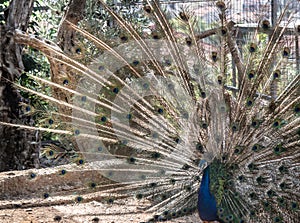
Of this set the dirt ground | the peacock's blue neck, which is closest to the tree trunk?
the dirt ground

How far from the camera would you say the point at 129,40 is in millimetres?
4102

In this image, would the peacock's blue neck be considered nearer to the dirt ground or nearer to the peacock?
the peacock

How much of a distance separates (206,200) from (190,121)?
54 centimetres

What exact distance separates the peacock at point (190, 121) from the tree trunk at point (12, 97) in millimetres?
1591

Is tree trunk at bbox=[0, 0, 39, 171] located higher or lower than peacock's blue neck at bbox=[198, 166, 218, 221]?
higher

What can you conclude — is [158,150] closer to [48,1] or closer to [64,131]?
[64,131]

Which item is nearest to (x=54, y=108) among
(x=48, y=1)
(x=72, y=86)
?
(x=72, y=86)

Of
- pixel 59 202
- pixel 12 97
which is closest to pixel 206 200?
pixel 59 202

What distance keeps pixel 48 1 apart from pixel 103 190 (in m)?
3.93

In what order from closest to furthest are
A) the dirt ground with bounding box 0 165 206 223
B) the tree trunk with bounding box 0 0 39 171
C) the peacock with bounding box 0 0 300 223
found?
1. the peacock with bounding box 0 0 300 223
2. the dirt ground with bounding box 0 165 206 223
3. the tree trunk with bounding box 0 0 39 171

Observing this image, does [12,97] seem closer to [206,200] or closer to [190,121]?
[190,121]

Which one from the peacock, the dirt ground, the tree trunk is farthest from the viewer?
the tree trunk

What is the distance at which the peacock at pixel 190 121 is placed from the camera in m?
3.91

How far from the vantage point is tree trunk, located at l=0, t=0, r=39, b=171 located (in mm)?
5812
